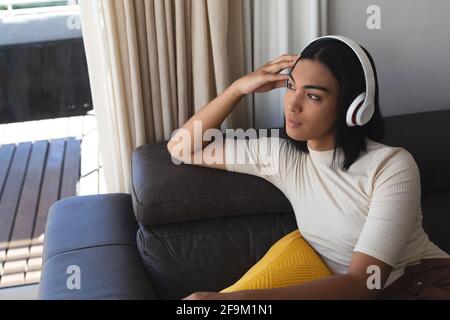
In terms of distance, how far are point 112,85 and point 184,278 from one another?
620 mm

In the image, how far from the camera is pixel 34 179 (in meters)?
2.42

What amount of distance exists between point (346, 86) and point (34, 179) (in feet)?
5.38

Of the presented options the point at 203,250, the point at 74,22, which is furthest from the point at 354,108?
the point at 74,22

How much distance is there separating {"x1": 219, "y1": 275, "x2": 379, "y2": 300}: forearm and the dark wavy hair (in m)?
0.30

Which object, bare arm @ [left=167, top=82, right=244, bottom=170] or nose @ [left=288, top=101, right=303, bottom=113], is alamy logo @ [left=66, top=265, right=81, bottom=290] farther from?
nose @ [left=288, top=101, right=303, bottom=113]

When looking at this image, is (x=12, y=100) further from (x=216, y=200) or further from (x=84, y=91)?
(x=216, y=200)

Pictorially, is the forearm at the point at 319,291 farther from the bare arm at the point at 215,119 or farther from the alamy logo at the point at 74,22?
the alamy logo at the point at 74,22

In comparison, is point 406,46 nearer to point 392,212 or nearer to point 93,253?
point 392,212

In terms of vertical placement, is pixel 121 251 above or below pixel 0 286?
above

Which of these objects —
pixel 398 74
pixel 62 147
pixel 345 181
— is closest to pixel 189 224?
pixel 345 181

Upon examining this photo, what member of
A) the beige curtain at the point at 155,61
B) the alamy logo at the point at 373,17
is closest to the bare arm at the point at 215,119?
the beige curtain at the point at 155,61

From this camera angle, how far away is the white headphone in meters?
1.21

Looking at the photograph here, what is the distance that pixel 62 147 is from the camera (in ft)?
8.41
